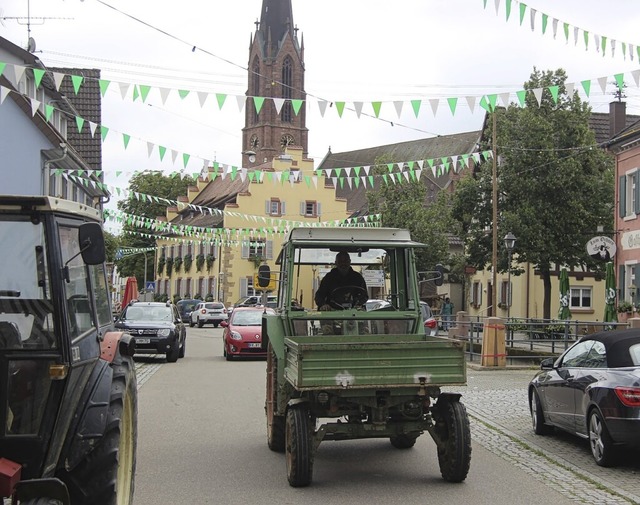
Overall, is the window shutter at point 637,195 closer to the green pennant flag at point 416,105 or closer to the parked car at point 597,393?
the green pennant flag at point 416,105

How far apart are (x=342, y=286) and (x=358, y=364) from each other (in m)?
2.26

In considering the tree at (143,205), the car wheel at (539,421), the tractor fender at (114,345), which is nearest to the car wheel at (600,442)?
the car wheel at (539,421)

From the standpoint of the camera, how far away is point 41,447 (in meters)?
5.23

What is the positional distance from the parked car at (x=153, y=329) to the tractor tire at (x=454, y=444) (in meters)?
16.1

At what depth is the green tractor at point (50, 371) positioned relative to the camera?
5.16 metres

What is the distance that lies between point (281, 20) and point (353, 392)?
10298 centimetres

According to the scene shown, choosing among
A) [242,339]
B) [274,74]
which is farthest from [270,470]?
[274,74]

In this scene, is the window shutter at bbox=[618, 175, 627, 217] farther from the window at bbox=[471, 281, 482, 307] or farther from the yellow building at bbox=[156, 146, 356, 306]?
the yellow building at bbox=[156, 146, 356, 306]

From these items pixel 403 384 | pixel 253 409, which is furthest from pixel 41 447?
pixel 253 409

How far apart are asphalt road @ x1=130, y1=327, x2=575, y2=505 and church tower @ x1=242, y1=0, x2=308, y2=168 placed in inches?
3635

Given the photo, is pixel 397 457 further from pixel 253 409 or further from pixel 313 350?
pixel 253 409

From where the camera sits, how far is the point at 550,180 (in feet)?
142

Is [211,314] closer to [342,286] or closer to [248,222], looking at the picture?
[248,222]

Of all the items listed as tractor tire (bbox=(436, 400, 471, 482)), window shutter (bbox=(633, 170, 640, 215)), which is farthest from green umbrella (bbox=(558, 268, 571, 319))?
tractor tire (bbox=(436, 400, 471, 482))
